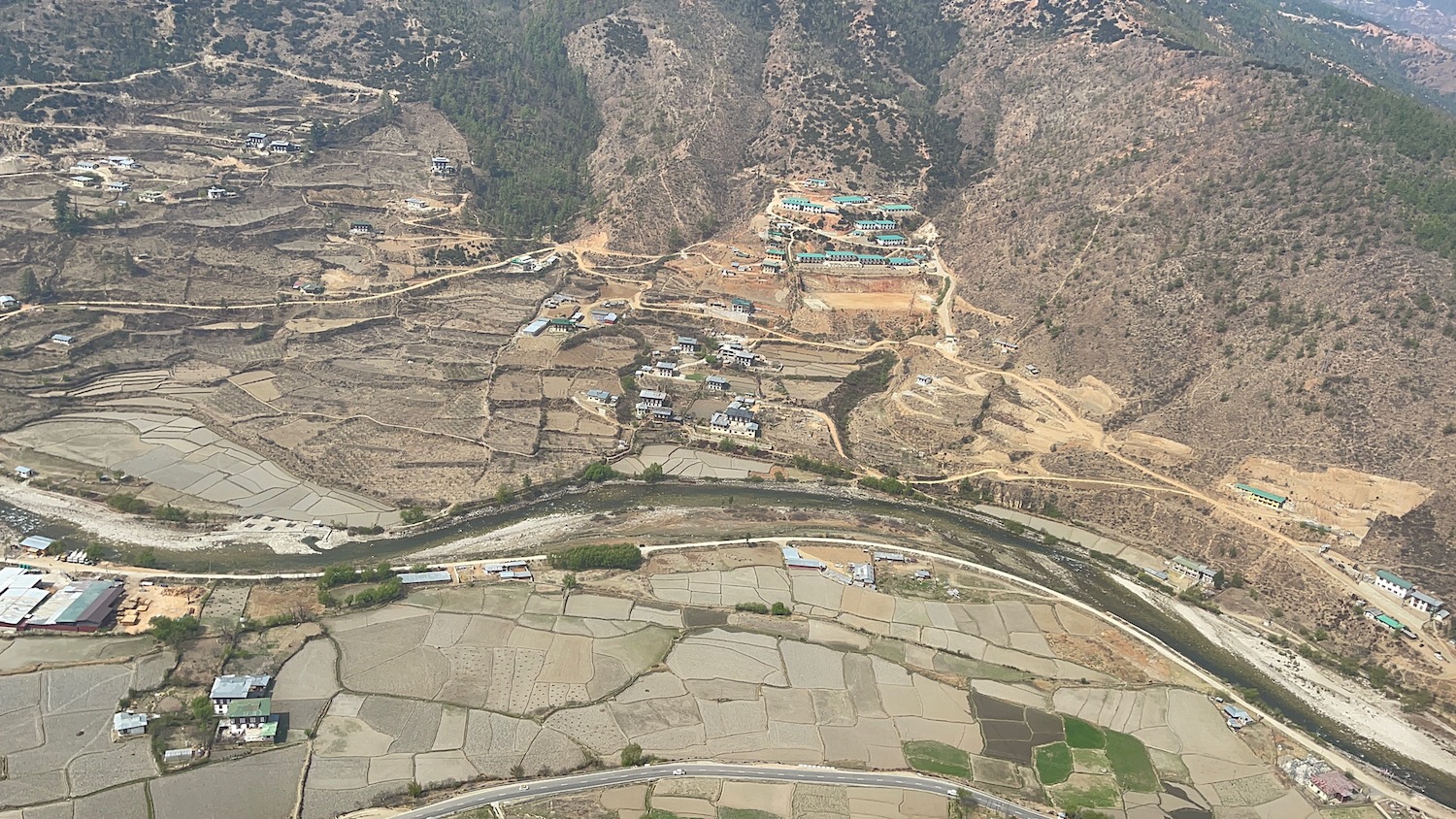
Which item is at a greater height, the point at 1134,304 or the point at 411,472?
the point at 1134,304

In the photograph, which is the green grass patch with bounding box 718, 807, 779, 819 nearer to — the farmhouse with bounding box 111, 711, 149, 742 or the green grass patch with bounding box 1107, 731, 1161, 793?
the green grass patch with bounding box 1107, 731, 1161, 793

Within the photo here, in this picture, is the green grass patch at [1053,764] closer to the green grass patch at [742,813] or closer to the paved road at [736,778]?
the paved road at [736,778]

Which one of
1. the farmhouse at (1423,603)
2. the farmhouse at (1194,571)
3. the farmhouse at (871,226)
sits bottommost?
the farmhouse at (1194,571)

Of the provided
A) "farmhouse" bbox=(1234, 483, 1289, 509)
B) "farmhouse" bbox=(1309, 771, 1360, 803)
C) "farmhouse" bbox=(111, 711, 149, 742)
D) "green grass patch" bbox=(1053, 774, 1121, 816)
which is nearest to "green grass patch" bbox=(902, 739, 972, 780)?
"green grass patch" bbox=(1053, 774, 1121, 816)

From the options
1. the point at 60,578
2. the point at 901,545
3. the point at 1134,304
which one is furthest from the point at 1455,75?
the point at 60,578

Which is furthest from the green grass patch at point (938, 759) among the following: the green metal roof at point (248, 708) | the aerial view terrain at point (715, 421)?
the green metal roof at point (248, 708)

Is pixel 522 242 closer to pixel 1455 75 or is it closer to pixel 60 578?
pixel 60 578
